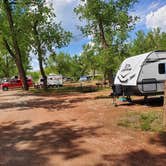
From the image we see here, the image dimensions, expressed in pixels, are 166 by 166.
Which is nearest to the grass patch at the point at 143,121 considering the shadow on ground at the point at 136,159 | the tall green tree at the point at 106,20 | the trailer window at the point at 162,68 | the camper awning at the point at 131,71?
the shadow on ground at the point at 136,159

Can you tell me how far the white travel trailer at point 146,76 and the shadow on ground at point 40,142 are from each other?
565 cm

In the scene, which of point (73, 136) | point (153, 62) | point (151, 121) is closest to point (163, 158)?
point (73, 136)

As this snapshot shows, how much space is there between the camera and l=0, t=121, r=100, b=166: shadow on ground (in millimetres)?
7148

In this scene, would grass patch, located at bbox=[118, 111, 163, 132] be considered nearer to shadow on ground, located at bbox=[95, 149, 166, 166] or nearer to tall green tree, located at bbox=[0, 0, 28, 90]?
shadow on ground, located at bbox=[95, 149, 166, 166]

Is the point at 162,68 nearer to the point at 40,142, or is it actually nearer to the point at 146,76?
the point at 146,76

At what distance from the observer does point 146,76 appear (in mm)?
15078

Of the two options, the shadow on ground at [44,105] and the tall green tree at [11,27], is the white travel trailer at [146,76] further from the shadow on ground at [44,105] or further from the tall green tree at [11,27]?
the tall green tree at [11,27]

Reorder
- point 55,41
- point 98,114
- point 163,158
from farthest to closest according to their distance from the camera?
point 55,41
point 98,114
point 163,158

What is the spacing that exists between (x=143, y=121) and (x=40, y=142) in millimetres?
4128

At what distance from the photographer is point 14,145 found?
27.1ft

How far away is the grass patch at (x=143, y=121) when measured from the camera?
9688 mm

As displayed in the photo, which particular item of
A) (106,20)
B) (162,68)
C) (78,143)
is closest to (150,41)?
(106,20)

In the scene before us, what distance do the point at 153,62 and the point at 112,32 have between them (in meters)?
16.7

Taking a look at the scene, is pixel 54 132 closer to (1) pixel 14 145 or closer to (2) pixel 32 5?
(1) pixel 14 145
